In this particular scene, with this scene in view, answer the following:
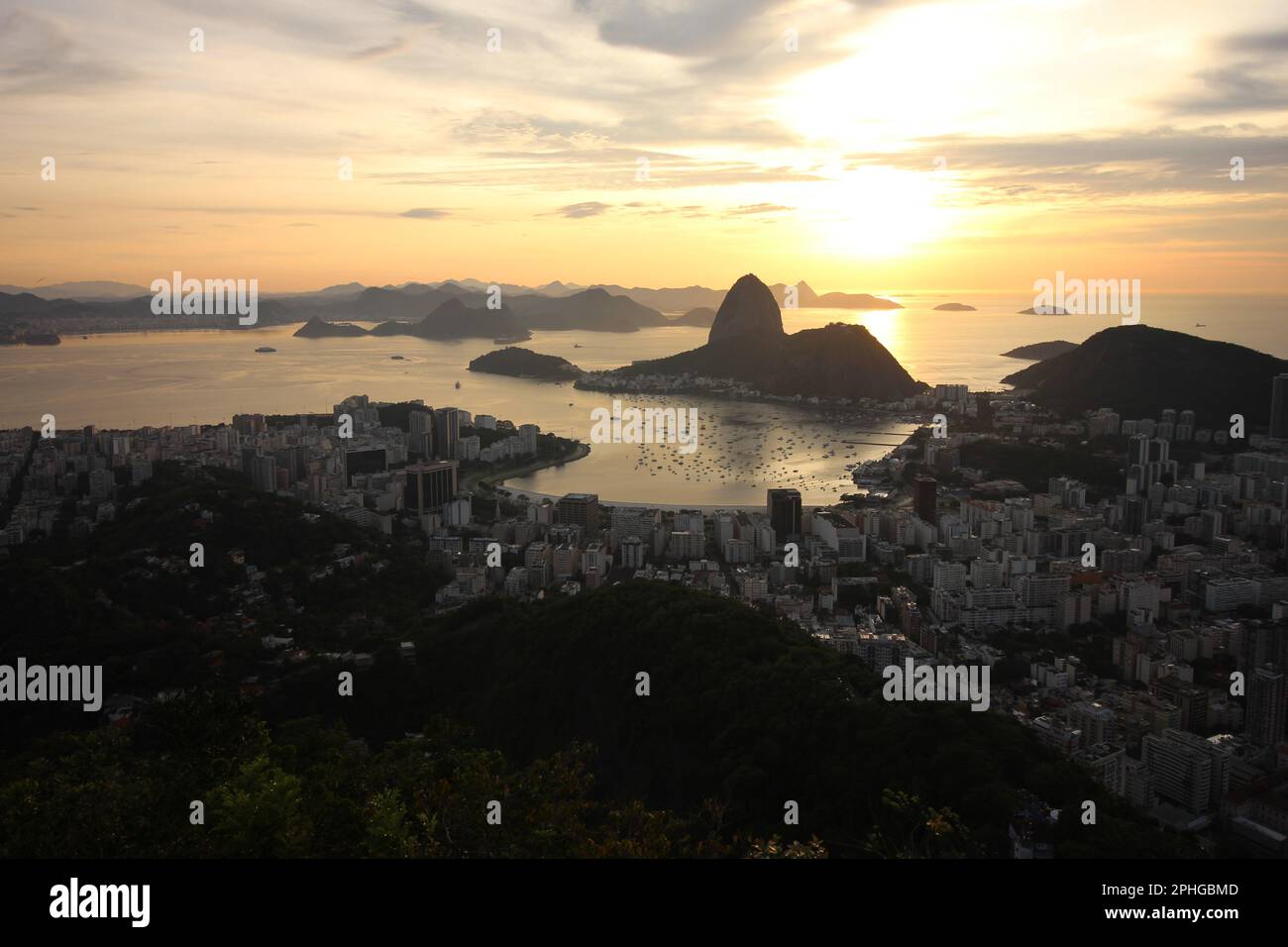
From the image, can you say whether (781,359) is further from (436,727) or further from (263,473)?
(436,727)

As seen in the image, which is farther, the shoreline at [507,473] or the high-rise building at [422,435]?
the high-rise building at [422,435]

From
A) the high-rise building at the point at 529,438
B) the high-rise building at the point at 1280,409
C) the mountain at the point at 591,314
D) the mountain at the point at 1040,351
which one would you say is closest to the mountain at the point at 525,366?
the high-rise building at the point at 529,438

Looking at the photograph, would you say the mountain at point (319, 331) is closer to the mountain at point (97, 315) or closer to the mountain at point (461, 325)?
the mountain at point (97, 315)

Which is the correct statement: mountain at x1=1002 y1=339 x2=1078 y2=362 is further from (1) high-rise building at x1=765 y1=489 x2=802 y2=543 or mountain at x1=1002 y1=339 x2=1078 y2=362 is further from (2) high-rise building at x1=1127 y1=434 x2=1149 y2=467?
(1) high-rise building at x1=765 y1=489 x2=802 y2=543

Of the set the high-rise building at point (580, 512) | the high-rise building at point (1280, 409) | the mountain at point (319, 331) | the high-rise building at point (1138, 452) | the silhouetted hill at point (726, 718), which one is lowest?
the silhouetted hill at point (726, 718)

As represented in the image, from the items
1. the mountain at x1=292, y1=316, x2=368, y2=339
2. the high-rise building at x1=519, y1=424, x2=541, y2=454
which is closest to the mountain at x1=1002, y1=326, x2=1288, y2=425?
the high-rise building at x1=519, y1=424, x2=541, y2=454

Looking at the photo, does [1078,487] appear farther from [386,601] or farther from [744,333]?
[744,333]

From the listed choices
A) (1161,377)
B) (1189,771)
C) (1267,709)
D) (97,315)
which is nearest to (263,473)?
(1189,771)

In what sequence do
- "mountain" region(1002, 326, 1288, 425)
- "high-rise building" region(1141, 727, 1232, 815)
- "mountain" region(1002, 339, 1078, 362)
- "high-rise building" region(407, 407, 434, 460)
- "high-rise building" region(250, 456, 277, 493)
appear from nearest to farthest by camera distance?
"high-rise building" region(1141, 727, 1232, 815)
"high-rise building" region(250, 456, 277, 493)
"high-rise building" region(407, 407, 434, 460)
"mountain" region(1002, 326, 1288, 425)
"mountain" region(1002, 339, 1078, 362)
